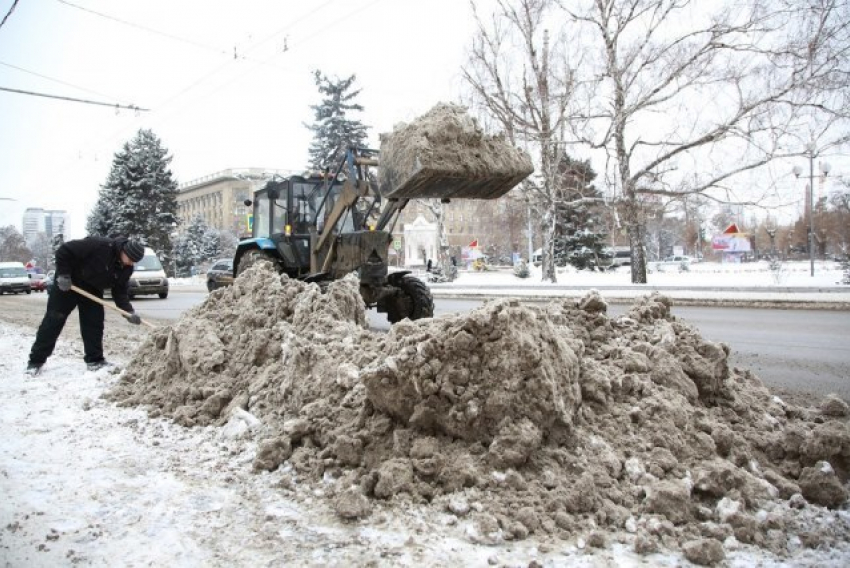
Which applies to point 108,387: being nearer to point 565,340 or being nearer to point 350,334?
point 350,334

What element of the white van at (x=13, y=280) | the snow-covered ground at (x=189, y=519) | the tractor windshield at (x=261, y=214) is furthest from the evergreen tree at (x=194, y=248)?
the snow-covered ground at (x=189, y=519)

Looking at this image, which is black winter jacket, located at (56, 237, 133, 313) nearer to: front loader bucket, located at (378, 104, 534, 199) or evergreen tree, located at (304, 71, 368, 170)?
front loader bucket, located at (378, 104, 534, 199)

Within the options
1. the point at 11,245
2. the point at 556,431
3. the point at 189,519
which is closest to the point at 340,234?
the point at 556,431

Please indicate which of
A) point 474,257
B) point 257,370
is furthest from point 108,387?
point 474,257

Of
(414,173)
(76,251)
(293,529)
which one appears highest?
(414,173)

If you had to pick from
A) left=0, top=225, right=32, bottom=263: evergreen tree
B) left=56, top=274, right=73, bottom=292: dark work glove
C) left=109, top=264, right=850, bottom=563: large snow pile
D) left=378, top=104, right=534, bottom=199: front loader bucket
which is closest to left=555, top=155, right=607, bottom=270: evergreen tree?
left=378, top=104, right=534, bottom=199: front loader bucket

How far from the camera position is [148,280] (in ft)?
66.7

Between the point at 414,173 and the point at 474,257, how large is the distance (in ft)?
150

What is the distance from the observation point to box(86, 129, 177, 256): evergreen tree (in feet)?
138

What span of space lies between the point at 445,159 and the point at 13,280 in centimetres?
2984

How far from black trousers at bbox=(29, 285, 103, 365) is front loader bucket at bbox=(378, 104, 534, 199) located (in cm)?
362

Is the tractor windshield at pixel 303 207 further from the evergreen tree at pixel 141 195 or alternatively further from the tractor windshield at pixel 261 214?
the evergreen tree at pixel 141 195

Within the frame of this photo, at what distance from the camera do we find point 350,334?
455cm

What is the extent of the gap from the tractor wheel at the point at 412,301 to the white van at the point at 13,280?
26.8m
